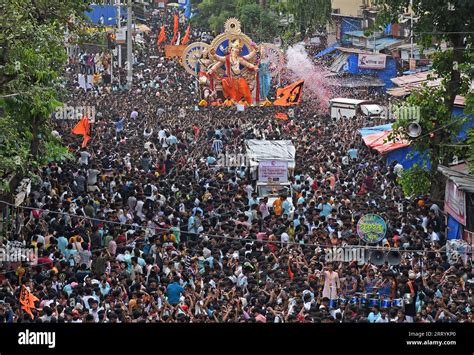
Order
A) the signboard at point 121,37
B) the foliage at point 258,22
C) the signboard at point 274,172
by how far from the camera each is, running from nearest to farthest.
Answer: the signboard at point 274,172
the signboard at point 121,37
the foliage at point 258,22

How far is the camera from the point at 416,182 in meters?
23.5

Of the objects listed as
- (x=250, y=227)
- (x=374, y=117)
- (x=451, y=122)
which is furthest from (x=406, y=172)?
(x=374, y=117)

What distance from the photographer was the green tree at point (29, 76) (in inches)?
699

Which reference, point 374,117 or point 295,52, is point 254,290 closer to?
point 374,117

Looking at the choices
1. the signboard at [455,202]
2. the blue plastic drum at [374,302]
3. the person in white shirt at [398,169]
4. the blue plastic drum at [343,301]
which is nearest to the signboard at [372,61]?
the person in white shirt at [398,169]

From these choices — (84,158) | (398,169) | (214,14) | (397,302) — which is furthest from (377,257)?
(214,14)

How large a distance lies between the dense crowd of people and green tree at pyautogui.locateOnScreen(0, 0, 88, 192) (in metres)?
1.28

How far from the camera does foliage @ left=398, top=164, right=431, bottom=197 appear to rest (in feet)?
76.8

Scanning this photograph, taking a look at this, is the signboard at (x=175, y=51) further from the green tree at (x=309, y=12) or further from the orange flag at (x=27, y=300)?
the orange flag at (x=27, y=300)

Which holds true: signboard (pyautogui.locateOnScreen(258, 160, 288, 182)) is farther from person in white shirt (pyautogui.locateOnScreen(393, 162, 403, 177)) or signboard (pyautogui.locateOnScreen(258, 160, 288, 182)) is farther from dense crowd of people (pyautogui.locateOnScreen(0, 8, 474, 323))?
person in white shirt (pyautogui.locateOnScreen(393, 162, 403, 177))

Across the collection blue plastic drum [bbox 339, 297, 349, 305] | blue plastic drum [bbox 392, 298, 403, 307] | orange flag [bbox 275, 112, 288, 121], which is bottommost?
blue plastic drum [bbox 339, 297, 349, 305]

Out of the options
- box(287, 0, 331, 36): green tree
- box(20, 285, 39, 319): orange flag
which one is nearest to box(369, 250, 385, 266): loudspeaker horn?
box(20, 285, 39, 319): orange flag

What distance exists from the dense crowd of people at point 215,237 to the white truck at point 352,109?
9.57ft

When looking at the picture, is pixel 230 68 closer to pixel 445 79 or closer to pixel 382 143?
pixel 382 143
